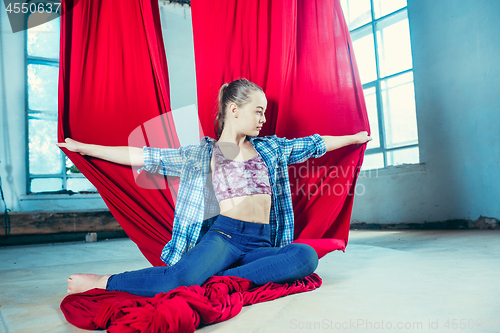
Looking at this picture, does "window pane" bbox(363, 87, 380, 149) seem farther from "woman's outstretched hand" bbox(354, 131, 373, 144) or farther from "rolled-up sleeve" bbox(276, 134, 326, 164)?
"rolled-up sleeve" bbox(276, 134, 326, 164)

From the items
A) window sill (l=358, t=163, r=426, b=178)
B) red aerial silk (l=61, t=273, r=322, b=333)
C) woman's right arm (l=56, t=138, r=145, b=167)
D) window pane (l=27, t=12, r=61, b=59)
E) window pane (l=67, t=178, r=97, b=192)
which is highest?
window pane (l=27, t=12, r=61, b=59)

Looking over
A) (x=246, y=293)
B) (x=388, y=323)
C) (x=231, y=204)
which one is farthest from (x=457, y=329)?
(x=231, y=204)

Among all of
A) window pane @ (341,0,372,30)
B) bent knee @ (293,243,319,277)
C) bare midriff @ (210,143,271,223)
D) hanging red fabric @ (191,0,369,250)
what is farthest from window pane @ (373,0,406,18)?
bent knee @ (293,243,319,277)

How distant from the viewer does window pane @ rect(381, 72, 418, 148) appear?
3.60 m

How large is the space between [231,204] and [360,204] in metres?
2.98

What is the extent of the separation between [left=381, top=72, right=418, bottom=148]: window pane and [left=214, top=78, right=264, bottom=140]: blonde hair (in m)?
2.69

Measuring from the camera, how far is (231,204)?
4.36 feet

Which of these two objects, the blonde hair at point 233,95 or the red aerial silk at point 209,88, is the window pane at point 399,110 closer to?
the red aerial silk at point 209,88

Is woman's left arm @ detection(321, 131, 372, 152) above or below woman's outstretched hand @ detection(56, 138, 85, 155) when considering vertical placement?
below

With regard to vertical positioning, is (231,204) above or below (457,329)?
above

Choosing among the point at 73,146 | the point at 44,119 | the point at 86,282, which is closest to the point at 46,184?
the point at 44,119

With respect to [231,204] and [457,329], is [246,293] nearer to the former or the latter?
[231,204]

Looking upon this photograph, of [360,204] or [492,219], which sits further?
[360,204]

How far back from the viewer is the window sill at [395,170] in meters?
3.41
